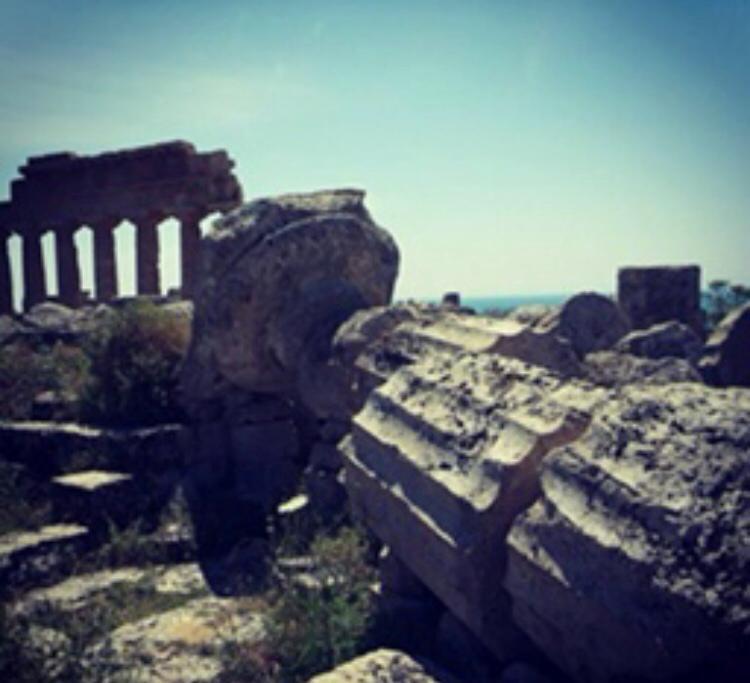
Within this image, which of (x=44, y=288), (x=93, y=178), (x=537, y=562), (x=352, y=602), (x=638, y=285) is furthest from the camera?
(x=44, y=288)

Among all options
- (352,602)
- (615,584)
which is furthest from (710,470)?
(352,602)

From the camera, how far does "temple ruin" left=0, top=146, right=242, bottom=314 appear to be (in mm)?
20172

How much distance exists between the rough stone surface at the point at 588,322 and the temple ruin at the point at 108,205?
39.4 ft

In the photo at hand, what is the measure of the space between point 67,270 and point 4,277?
297cm

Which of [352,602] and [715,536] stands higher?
[715,536]

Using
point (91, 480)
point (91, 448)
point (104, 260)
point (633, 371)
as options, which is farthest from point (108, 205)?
point (633, 371)

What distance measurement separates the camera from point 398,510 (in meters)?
3.72

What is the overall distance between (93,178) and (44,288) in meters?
5.44

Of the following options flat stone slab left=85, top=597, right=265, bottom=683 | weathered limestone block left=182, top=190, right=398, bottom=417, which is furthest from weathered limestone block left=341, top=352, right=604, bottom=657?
weathered limestone block left=182, top=190, right=398, bottom=417

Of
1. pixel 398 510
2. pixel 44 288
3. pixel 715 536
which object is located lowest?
pixel 44 288

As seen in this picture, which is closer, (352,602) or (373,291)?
(352,602)

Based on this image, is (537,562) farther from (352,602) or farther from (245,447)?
(245,447)

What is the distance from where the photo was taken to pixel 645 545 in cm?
250

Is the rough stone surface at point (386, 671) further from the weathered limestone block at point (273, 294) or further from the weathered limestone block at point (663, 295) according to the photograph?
the weathered limestone block at point (663, 295)
